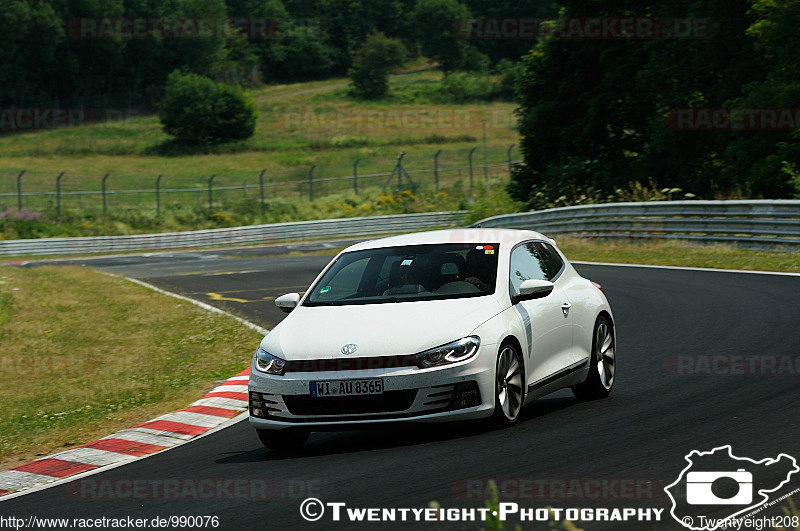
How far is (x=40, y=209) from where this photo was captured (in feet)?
191

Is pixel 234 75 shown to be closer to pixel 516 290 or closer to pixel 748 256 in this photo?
pixel 748 256

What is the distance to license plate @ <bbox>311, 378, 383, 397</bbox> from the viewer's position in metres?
7.75

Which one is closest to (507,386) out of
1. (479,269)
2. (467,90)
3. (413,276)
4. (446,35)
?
(479,269)

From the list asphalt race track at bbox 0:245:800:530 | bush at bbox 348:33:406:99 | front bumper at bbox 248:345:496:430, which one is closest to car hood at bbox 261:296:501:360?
front bumper at bbox 248:345:496:430

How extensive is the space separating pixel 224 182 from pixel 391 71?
61511mm

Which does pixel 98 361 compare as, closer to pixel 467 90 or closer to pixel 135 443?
pixel 135 443

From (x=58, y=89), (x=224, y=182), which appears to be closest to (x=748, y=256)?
(x=224, y=182)

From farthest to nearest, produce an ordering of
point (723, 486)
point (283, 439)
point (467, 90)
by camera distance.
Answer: point (467, 90) < point (283, 439) < point (723, 486)

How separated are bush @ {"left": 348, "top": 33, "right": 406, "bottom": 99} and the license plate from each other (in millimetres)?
111887

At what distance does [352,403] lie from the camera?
782 centimetres

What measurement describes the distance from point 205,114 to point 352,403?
305 feet

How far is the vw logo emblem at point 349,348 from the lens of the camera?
25.7 feet

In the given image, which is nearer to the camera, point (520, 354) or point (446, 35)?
point (520, 354)

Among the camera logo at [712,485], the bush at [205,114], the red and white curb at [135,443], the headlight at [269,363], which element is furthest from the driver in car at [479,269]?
the bush at [205,114]
